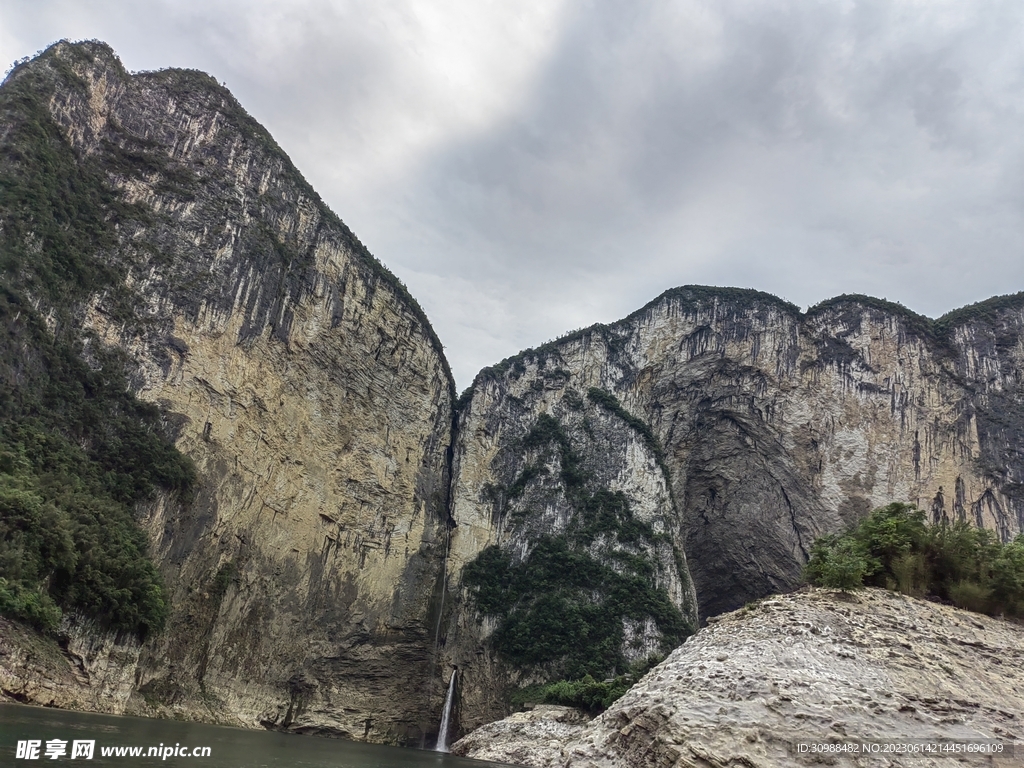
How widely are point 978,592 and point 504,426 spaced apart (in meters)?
49.5

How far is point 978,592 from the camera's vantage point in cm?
1184

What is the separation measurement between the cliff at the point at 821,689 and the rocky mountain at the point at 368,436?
67.4 feet

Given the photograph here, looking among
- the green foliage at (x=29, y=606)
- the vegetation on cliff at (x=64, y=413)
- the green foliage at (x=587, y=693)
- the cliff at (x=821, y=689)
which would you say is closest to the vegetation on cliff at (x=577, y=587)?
the green foliage at (x=587, y=693)

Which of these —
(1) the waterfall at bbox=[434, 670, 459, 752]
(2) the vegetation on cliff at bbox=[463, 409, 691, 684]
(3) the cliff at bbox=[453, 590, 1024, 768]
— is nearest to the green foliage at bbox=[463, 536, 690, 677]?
(2) the vegetation on cliff at bbox=[463, 409, 691, 684]

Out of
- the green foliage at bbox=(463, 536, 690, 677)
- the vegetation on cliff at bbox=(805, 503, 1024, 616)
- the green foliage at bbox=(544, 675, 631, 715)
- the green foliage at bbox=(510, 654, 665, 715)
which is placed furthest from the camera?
the green foliage at bbox=(463, 536, 690, 677)

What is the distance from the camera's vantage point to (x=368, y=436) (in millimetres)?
48844

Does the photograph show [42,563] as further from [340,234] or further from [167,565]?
[340,234]

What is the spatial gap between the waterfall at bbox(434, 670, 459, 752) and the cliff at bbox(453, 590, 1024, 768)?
125ft

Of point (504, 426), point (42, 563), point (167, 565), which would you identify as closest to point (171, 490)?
point (167, 565)

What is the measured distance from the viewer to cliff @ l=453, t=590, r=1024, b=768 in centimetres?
841

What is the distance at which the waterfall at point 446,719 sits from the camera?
4429 centimetres

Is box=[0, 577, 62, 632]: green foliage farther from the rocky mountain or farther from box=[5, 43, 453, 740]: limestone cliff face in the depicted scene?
box=[5, 43, 453, 740]: limestone cliff face

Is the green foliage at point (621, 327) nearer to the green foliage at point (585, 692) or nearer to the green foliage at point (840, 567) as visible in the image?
the green foliage at point (585, 692)

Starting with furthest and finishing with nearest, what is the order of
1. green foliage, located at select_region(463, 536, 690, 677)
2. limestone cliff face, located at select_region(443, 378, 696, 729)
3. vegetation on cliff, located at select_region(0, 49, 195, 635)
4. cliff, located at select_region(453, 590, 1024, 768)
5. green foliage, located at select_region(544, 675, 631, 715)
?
limestone cliff face, located at select_region(443, 378, 696, 729) < green foliage, located at select_region(463, 536, 690, 677) < green foliage, located at select_region(544, 675, 631, 715) < vegetation on cliff, located at select_region(0, 49, 195, 635) < cliff, located at select_region(453, 590, 1024, 768)
